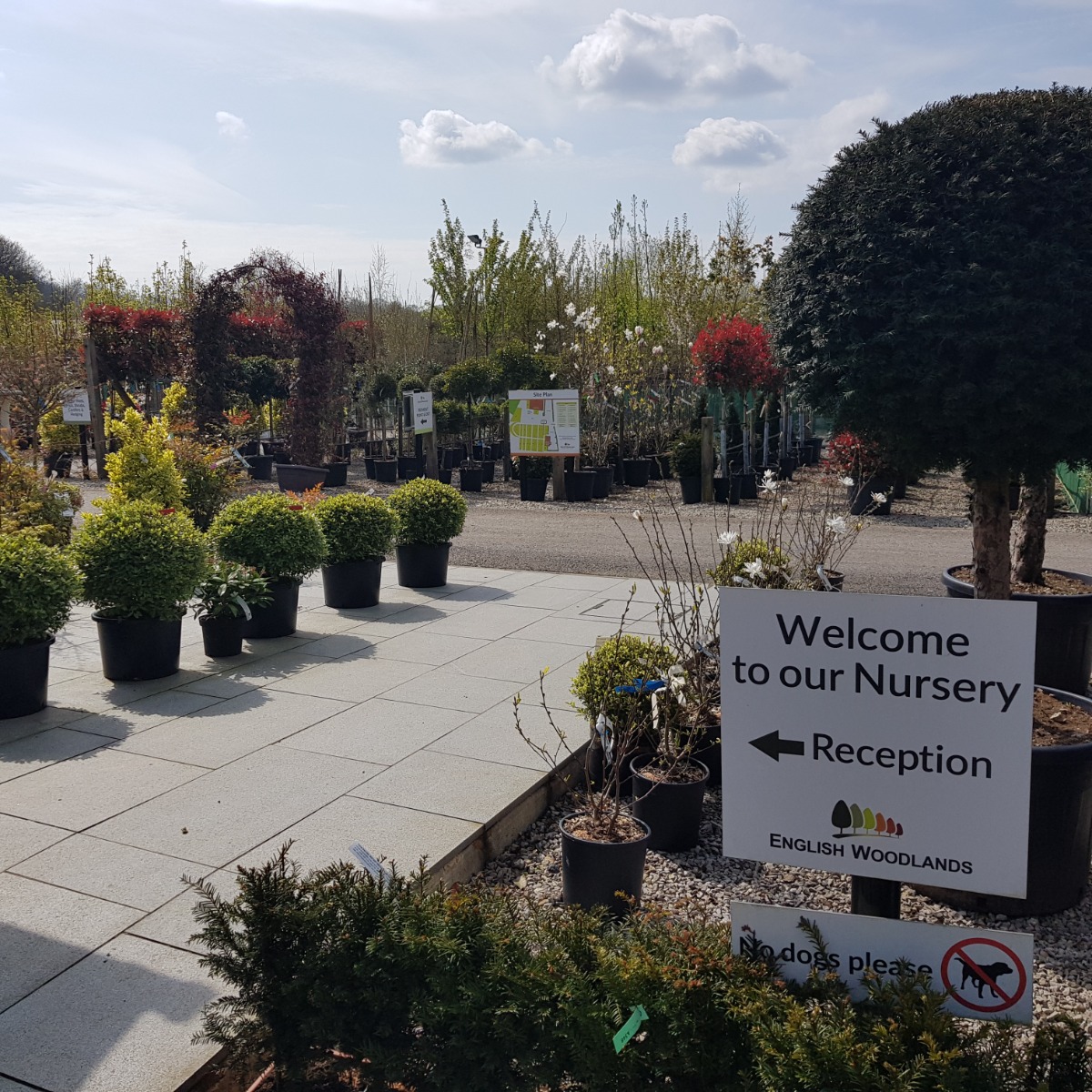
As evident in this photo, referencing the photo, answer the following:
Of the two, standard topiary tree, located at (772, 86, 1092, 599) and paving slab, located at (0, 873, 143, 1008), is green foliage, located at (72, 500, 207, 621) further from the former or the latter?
standard topiary tree, located at (772, 86, 1092, 599)

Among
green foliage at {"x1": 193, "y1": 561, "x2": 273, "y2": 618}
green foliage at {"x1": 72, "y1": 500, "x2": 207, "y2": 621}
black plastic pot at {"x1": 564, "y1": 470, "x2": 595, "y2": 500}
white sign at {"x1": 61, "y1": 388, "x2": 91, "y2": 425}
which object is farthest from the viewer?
white sign at {"x1": 61, "y1": 388, "x2": 91, "y2": 425}

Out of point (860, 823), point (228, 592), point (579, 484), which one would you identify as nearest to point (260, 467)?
point (579, 484)

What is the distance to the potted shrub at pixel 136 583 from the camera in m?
5.49

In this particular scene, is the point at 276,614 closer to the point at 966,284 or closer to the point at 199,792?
the point at 199,792

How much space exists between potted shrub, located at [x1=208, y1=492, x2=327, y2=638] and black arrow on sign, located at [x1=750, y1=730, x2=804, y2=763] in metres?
4.95

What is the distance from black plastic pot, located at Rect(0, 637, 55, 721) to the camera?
16.0ft

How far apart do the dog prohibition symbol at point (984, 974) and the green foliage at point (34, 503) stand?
8.05 metres

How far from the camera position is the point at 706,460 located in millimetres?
14633

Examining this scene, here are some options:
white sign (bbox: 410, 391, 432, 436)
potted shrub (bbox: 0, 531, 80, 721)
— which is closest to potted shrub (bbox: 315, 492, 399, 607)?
potted shrub (bbox: 0, 531, 80, 721)

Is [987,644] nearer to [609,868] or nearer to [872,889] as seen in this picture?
[872,889]

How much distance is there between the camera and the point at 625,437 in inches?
707

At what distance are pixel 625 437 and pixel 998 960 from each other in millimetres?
16291

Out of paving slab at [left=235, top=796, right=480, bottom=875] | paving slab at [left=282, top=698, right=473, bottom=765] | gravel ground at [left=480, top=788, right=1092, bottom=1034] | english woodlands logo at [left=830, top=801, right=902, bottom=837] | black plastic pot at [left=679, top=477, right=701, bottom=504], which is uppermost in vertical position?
black plastic pot at [left=679, top=477, right=701, bottom=504]

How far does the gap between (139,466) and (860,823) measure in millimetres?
8740
